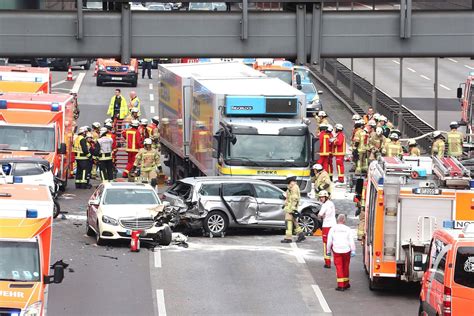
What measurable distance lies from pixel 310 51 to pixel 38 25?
4770 mm

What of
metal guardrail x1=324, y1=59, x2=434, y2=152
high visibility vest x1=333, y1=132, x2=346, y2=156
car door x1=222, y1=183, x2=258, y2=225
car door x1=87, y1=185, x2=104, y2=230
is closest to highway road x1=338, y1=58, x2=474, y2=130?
metal guardrail x1=324, y1=59, x2=434, y2=152

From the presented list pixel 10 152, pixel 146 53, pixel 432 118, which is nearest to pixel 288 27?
pixel 146 53

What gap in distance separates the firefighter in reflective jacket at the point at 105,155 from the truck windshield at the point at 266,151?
5760 millimetres

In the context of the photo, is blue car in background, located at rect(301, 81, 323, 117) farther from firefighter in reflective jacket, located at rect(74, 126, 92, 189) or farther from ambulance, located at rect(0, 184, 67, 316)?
ambulance, located at rect(0, 184, 67, 316)

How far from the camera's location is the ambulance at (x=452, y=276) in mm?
18516

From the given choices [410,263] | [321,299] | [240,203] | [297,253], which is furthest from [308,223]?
[410,263]

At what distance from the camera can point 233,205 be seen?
102ft

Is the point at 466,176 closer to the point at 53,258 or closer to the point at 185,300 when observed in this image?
the point at 185,300

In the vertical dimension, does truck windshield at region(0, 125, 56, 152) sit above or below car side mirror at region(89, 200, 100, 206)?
above

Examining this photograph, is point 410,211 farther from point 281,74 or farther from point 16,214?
point 281,74

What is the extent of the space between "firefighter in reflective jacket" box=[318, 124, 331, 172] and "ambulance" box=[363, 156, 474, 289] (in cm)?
1346

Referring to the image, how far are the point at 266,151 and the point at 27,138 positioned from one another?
616 cm

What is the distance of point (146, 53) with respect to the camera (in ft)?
84.7

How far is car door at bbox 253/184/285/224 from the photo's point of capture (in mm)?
31391
